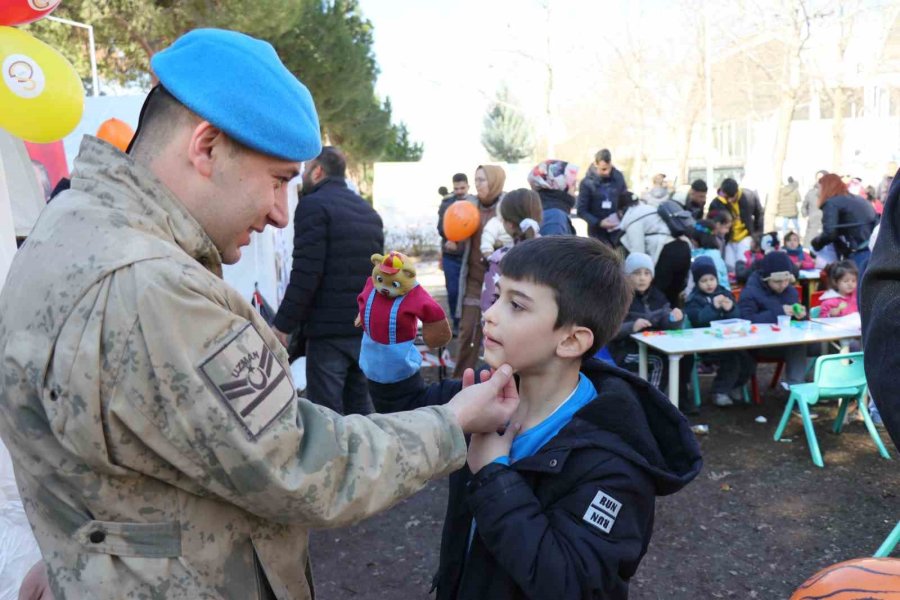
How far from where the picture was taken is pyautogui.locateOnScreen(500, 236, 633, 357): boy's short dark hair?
1914 millimetres

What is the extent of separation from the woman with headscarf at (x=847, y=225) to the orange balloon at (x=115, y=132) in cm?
806

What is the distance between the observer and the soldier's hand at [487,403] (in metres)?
1.60

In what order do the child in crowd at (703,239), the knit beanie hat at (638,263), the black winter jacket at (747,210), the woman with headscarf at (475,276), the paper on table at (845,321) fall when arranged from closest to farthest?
the knit beanie hat at (638,263)
the paper on table at (845,321)
the woman with headscarf at (475,276)
the child in crowd at (703,239)
the black winter jacket at (747,210)

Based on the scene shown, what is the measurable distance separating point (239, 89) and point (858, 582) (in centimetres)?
163

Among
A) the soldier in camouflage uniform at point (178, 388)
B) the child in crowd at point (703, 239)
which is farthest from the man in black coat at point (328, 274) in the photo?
the child in crowd at point (703, 239)

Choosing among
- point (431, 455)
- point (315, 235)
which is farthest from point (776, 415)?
point (431, 455)

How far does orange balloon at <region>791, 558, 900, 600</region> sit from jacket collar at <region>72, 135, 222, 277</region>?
152cm

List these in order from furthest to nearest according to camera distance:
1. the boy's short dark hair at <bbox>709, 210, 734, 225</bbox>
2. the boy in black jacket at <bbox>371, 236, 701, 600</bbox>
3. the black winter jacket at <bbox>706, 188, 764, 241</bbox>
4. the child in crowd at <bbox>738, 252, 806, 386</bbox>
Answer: the black winter jacket at <bbox>706, 188, 764, 241</bbox> < the boy's short dark hair at <bbox>709, 210, 734, 225</bbox> < the child in crowd at <bbox>738, 252, 806, 386</bbox> < the boy in black jacket at <bbox>371, 236, 701, 600</bbox>

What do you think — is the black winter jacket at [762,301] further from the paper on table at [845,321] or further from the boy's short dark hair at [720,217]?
the boy's short dark hair at [720,217]

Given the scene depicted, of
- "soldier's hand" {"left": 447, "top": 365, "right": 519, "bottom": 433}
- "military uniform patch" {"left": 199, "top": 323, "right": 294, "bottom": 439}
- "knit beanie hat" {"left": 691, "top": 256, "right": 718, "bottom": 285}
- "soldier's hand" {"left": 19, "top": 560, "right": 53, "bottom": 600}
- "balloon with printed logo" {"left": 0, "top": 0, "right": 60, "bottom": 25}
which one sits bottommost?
"knit beanie hat" {"left": 691, "top": 256, "right": 718, "bottom": 285}

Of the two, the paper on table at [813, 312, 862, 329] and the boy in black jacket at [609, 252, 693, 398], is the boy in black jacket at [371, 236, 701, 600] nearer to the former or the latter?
the boy in black jacket at [609, 252, 693, 398]

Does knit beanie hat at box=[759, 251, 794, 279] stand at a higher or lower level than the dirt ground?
higher

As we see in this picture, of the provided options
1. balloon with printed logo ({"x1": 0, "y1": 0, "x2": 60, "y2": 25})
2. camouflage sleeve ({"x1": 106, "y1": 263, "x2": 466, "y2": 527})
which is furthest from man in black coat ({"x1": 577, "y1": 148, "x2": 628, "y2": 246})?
camouflage sleeve ({"x1": 106, "y1": 263, "x2": 466, "y2": 527})

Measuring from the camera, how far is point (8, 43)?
3961 mm
